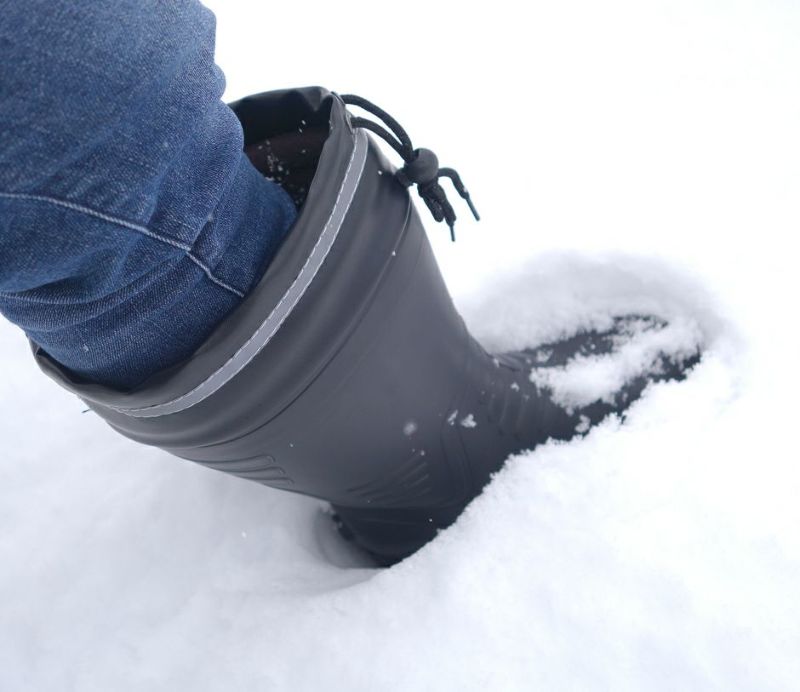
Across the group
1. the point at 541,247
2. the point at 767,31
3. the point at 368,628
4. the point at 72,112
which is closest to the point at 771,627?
the point at 368,628

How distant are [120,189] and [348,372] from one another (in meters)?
0.23

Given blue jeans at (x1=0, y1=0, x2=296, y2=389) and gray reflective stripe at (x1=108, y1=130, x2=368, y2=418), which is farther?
gray reflective stripe at (x1=108, y1=130, x2=368, y2=418)

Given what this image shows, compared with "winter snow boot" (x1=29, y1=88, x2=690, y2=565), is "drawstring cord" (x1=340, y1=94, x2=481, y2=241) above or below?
above

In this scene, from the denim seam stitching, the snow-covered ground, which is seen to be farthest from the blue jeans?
the snow-covered ground

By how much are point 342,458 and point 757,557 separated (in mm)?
376

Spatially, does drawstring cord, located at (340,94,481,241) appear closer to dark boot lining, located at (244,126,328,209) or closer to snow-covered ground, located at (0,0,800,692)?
dark boot lining, located at (244,126,328,209)

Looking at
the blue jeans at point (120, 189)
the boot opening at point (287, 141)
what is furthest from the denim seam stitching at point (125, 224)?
the boot opening at point (287, 141)

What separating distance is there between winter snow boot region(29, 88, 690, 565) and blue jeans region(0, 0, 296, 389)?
0.03 metres

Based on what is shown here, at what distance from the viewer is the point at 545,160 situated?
103cm

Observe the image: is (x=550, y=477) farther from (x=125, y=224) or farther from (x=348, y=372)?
(x=125, y=224)

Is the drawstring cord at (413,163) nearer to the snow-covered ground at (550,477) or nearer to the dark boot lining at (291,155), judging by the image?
the dark boot lining at (291,155)

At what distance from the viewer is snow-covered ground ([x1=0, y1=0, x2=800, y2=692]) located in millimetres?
582

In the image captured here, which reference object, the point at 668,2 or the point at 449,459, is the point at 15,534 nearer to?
the point at 449,459

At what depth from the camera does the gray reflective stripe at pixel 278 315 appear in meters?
0.45
